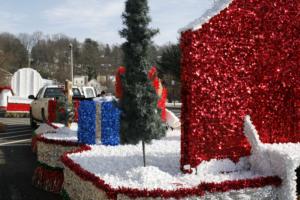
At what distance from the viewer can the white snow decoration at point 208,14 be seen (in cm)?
700

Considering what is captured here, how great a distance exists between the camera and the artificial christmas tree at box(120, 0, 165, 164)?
7250 mm

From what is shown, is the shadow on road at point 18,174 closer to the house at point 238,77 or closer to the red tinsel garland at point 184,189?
the red tinsel garland at point 184,189

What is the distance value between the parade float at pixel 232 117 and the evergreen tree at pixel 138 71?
12.7 inches

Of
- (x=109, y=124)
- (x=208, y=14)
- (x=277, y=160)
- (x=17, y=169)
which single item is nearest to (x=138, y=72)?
(x=208, y=14)

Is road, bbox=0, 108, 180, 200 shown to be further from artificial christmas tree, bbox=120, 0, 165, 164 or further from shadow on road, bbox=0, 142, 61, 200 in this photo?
artificial christmas tree, bbox=120, 0, 165, 164

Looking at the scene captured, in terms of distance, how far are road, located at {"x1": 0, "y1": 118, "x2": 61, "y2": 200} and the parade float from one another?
6.96 ft

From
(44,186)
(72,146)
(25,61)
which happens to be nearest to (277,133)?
(72,146)

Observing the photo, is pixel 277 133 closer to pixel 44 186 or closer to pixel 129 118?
pixel 129 118

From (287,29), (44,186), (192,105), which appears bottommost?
(44,186)

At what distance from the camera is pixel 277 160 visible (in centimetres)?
682

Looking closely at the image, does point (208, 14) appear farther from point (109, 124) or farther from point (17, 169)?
point (17, 169)

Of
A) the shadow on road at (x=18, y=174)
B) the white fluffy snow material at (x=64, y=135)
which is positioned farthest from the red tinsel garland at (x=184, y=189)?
the white fluffy snow material at (x=64, y=135)

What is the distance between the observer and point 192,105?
6941mm

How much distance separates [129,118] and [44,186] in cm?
427
